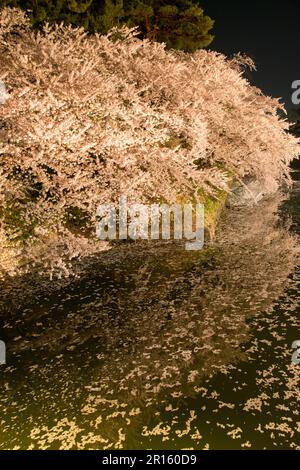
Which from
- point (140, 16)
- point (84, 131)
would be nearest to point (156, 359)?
point (84, 131)

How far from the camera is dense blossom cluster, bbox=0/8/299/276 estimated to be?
12.8 metres

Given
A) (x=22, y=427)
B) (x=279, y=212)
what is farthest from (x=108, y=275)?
(x=279, y=212)

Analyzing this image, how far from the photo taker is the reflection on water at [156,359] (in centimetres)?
657

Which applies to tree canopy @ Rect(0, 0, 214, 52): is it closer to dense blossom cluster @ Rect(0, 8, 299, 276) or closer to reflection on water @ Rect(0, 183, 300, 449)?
dense blossom cluster @ Rect(0, 8, 299, 276)

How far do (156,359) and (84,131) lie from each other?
24.2 feet

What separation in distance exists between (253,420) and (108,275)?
26.0ft

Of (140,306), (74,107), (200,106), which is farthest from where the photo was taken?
(200,106)

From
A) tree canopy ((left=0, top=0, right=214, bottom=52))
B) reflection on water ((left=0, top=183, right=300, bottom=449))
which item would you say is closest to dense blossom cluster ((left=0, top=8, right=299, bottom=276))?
reflection on water ((left=0, top=183, right=300, bottom=449))

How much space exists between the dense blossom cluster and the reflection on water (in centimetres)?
220

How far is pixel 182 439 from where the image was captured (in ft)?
20.8

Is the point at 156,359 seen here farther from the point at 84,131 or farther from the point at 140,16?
the point at 140,16

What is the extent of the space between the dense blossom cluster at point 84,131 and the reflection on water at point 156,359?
7.23 ft

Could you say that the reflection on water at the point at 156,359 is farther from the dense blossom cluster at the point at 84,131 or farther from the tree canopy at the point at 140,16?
the tree canopy at the point at 140,16
